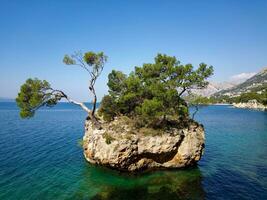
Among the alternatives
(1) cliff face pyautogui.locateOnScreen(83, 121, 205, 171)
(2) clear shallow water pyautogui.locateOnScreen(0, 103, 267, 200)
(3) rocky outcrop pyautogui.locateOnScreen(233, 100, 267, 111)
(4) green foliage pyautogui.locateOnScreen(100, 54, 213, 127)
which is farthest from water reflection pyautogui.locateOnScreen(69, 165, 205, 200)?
(3) rocky outcrop pyautogui.locateOnScreen(233, 100, 267, 111)

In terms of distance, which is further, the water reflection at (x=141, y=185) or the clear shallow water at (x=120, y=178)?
the clear shallow water at (x=120, y=178)

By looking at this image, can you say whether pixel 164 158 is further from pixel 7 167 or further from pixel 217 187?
pixel 7 167

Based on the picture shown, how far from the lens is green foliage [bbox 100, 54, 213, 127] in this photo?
35812 millimetres

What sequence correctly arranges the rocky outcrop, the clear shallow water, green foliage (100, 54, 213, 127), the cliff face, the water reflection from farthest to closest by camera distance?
the rocky outcrop, green foliage (100, 54, 213, 127), the cliff face, the clear shallow water, the water reflection

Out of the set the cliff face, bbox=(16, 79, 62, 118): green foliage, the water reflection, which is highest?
bbox=(16, 79, 62, 118): green foliage

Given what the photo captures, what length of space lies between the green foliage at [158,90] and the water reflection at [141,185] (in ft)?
29.0

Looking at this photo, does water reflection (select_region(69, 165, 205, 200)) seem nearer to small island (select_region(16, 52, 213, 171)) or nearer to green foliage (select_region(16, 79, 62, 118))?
small island (select_region(16, 52, 213, 171))

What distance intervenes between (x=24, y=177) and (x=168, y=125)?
2180 cm

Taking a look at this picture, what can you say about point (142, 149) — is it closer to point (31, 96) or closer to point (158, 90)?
point (158, 90)

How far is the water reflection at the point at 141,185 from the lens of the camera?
25.7m

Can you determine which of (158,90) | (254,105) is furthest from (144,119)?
(254,105)

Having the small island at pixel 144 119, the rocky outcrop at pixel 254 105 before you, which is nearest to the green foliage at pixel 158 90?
the small island at pixel 144 119

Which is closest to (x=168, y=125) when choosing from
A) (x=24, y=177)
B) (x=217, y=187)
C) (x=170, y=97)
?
(x=170, y=97)

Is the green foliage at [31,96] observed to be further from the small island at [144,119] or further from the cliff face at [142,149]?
the cliff face at [142,149]
